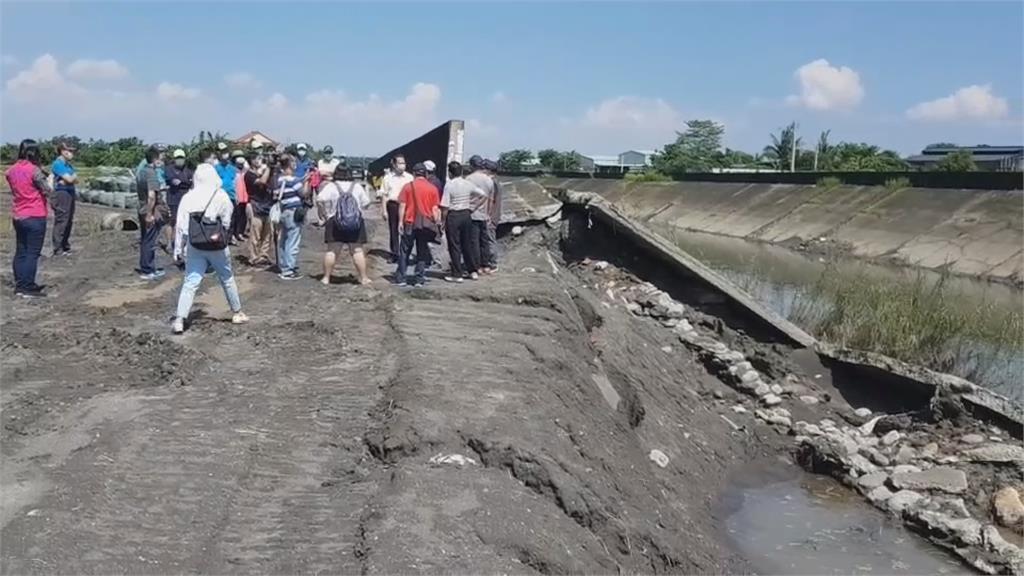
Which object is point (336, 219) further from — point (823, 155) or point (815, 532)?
point (823, 155)

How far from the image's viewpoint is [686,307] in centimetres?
1614

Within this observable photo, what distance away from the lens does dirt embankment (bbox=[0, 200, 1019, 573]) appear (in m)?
4.82

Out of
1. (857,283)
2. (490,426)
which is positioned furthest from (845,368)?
(490,426)

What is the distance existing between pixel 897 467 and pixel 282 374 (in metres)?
6.49

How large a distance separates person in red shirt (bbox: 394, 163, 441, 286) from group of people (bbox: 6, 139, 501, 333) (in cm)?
1

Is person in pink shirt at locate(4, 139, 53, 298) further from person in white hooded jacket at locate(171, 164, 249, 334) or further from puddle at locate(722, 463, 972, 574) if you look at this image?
puddle at locate(722, 463, 972, 574)

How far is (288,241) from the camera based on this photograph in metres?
12.1

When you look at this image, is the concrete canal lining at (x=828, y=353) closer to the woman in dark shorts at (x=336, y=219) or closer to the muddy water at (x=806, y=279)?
the muddy water at (x=806, y=279)

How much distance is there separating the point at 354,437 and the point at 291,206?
6.22 metres

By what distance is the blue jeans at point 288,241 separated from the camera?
39.1ft

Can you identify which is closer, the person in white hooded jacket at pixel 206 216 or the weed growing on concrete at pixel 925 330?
the person in white hooded jacket at pixel 206 216

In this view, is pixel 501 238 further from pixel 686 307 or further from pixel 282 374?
pixel 282 374

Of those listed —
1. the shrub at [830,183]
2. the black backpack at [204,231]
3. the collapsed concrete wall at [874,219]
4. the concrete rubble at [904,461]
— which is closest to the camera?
the concrete rubble at [904,461]

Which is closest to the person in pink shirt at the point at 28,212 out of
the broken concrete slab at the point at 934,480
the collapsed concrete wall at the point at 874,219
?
the broken concrete slab at the point at 934,480
